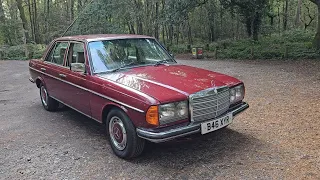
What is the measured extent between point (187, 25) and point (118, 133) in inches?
956

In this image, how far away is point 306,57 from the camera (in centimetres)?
1384

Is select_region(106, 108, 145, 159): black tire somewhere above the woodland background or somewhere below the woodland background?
below

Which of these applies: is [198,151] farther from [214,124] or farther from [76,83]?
[76,83]

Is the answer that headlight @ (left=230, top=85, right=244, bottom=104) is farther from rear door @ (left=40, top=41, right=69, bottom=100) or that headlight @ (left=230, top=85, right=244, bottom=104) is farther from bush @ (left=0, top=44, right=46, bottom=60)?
Answer: bush @ (left=0, top=44, right=46, bottom=60)

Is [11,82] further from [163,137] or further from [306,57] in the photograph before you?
[306,57]

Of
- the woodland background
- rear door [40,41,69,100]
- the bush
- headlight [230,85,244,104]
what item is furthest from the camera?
the bush

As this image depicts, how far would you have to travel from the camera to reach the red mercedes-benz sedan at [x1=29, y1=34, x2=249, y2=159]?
134 inches

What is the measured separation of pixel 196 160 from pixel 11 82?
1018 cm

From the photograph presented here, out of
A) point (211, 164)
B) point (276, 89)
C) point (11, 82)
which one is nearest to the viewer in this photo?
point (211, 164)

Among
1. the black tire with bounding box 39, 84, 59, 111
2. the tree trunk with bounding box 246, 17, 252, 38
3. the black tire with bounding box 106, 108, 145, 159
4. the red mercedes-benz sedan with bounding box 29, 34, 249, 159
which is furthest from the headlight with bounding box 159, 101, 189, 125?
the tree trunk with bounding box 246, 17, 252, 38

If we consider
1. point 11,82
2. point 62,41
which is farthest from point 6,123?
point 11,82

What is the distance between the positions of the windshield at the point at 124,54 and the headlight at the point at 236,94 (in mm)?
1352

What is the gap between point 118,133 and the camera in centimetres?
391

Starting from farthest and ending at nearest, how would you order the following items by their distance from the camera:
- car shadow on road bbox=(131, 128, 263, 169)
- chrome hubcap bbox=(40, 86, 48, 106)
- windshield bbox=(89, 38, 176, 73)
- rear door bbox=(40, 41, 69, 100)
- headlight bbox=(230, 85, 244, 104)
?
chrome hubcap bbox=(40, 86, 48, 106) < rear door bbox=(40, 41, 69, 100) < windshield bbox=(89, 38, 176, 73) < headlight bbox=(230, 85, 244, 104) < car shadow on road bbox=(131, 128, 263, 169)
